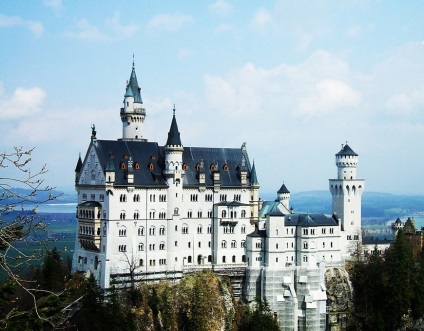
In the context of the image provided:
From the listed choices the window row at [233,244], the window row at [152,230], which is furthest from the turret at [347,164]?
the window row at [152,230]

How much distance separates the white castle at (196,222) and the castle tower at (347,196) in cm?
14

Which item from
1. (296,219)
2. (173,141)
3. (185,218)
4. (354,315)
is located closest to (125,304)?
(185,218)

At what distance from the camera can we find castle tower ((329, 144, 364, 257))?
95000 millimetres

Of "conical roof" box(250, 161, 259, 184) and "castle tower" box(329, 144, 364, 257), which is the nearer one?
"conical roof" box(250, 161, 259, 184)

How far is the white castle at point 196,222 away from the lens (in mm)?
79375

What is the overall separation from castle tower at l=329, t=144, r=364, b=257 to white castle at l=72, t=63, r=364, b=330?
142mm

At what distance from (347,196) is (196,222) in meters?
23.3

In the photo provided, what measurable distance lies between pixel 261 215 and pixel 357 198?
15.0 meters

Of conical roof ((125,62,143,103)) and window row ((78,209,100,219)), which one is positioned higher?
conical roof ((125,62,143,103))

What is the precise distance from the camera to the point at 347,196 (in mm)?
95875

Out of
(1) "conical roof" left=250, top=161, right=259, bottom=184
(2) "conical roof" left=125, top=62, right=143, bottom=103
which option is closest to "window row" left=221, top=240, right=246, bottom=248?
(1) "conical roof" left=250, top=161, right=259, bottom=184

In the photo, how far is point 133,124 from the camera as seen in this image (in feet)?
298

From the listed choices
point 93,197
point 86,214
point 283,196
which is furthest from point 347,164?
point 86,214

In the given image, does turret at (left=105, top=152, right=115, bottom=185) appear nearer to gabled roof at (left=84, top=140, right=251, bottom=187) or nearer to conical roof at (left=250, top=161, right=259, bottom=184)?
gabled roof at (left=84, top=140, right=251, bottom=187)
